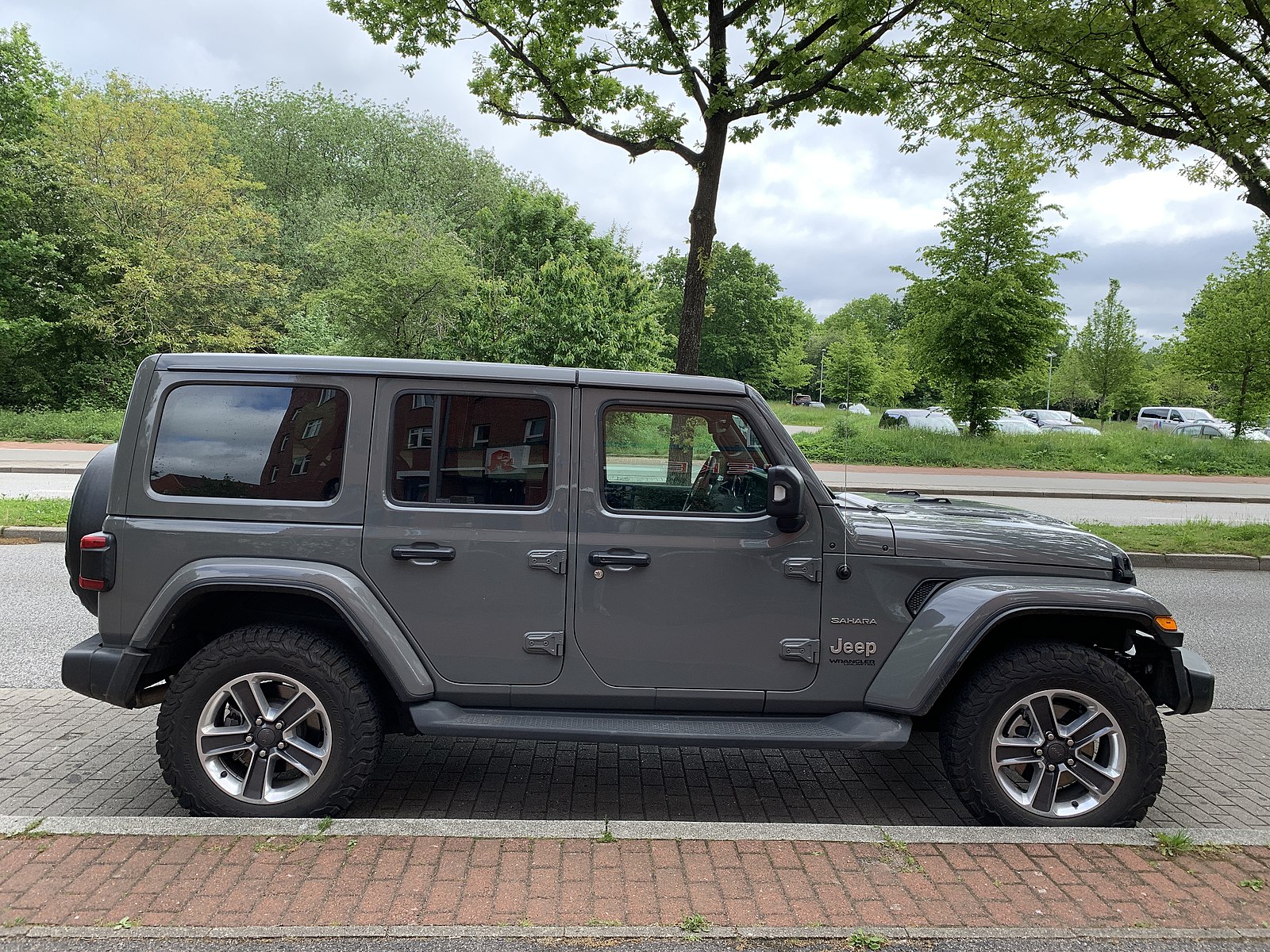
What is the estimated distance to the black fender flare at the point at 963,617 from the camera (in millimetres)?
3242

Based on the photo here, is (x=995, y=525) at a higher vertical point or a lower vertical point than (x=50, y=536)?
higher

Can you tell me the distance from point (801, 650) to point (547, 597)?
105cm

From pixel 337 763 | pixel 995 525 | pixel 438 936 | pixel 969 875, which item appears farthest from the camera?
pixel 995 525

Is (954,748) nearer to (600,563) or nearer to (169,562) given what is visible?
(600,563)

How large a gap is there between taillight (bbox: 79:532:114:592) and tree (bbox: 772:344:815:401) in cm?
4868

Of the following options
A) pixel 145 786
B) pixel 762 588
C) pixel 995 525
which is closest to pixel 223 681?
pixel 145 786

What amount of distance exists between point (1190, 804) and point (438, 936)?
3.42 meters

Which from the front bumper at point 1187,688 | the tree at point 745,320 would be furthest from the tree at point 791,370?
the front bumper at point 1187,688

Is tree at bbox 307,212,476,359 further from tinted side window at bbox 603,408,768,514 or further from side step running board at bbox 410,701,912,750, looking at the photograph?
side step running board at bbox 410,701,912,750

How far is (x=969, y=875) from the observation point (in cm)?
288

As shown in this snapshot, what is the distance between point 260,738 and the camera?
3.25m

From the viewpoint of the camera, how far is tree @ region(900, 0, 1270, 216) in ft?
31.3

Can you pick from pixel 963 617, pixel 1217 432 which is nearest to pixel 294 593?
pixel 963 617

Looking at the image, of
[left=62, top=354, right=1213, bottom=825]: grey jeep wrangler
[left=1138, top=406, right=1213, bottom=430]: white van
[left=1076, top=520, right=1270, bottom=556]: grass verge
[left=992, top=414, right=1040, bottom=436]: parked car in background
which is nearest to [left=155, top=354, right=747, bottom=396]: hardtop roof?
[left=62, top=354, right=1213, bottom=825]: grey jeep wrangler
